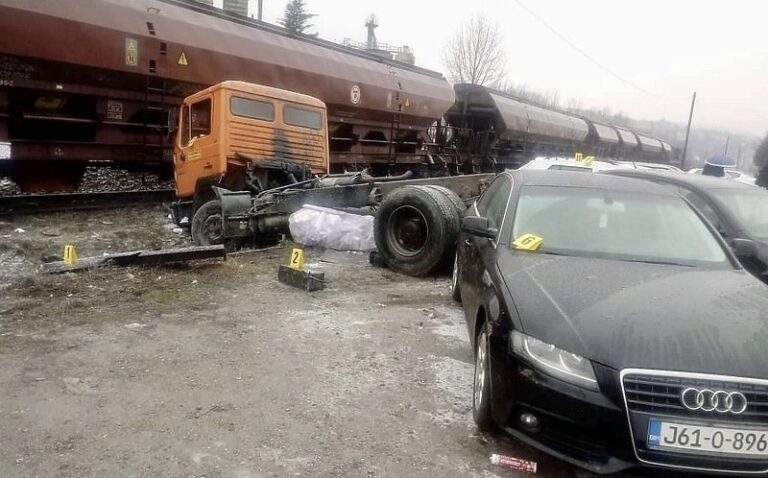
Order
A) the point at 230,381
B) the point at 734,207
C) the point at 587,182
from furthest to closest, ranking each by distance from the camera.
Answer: the point at 734,207
the point at 587,182
the point at 230,381

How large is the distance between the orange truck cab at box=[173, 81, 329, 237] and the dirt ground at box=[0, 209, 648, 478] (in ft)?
9.19

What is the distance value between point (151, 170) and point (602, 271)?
934 cm

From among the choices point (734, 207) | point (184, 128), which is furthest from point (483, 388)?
point (184, 128)

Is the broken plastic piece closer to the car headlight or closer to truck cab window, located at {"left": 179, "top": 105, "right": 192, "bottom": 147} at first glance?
the car headlight

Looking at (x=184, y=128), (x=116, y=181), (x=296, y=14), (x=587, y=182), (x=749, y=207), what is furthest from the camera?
(x=296, y=14)

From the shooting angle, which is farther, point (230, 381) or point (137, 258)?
point (137, 258)

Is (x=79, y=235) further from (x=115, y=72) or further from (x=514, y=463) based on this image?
(x=514, y=463)

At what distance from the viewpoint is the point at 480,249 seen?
4156 millimetres

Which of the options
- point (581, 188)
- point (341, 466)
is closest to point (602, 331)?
point (341, 466)

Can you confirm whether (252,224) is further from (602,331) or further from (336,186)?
(602,331)

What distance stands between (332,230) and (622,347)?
5.49 m

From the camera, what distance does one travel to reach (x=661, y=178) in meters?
6.67

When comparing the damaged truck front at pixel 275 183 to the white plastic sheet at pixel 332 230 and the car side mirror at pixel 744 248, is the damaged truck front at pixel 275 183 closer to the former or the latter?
the white plastic sheet at pixel 332 230

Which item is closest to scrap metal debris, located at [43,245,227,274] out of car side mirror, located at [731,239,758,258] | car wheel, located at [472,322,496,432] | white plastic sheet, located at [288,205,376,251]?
white plastic sheet, located at [288,205,376,251]
